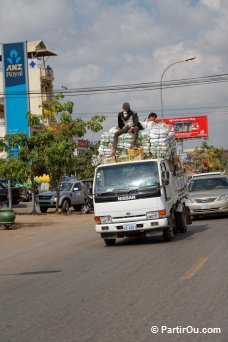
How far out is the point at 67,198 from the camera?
116 feet

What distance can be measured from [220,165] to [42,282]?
72.9 m

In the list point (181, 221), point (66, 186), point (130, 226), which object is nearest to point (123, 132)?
point (130, 226)

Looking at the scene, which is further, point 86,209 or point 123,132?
point 86,209

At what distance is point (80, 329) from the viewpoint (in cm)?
700

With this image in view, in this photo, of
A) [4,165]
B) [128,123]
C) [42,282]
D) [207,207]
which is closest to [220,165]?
[4,165]

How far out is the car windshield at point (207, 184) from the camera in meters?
23.7

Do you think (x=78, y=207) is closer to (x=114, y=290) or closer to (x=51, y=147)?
(x=51, y=147)

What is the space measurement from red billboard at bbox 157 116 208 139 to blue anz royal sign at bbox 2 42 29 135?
26.7m

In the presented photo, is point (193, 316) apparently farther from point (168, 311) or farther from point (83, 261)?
point (83, 261)

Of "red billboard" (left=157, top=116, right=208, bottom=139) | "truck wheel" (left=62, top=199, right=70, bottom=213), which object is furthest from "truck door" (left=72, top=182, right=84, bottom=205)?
"red billboard" (left=157, top=116, right=208, bottom=139)

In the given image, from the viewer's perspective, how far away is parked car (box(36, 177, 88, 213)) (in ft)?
116

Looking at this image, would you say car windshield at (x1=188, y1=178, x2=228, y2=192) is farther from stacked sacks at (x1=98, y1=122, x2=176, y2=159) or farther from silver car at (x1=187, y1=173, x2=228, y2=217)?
stacked sacks at (x1=98, y1=122, x2=176, y2=159)

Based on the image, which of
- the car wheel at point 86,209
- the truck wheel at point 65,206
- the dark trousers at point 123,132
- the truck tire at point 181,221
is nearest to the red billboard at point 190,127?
the truck wheel at point 65,206

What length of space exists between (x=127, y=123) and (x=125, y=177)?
5.94 feet
